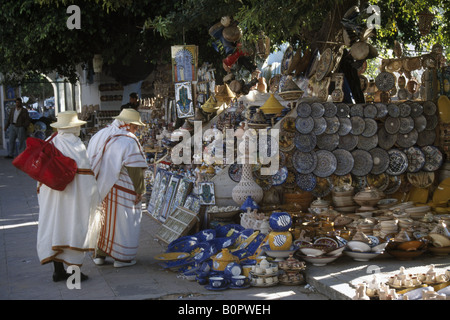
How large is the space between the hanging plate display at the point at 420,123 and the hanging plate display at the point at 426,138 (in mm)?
75

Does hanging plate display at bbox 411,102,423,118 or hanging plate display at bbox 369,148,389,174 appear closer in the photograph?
hanging plate display at bbox 369,148,389,174

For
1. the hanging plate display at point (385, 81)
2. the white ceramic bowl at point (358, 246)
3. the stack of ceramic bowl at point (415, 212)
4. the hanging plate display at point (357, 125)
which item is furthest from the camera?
the hanging plate display at point (385, 81)

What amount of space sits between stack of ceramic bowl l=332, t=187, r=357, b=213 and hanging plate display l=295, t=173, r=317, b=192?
0.29 meters

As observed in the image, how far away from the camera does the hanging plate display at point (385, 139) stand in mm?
6969

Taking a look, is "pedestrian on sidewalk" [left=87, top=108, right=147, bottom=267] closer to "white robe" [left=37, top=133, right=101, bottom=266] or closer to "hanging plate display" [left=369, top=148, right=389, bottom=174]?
"white robe" [left=37, top=133, right=101, bottom=266]

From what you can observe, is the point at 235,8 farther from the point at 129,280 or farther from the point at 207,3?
the point at 129,280

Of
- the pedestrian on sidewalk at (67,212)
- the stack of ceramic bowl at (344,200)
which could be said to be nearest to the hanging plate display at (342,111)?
the stack of ceramic bowl at (344,200)

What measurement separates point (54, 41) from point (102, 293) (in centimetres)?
819

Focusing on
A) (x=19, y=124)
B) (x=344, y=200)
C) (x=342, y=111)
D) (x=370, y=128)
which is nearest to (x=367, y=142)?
(x=370, y=128)

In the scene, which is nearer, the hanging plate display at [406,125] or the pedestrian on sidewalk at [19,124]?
the hanging plate display at [406,125]

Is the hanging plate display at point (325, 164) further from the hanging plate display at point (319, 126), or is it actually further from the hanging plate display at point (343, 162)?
the hanging plate display at point (319, 126)

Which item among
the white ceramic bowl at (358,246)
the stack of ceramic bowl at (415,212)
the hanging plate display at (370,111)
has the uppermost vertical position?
the hanging plate display at (370,111)

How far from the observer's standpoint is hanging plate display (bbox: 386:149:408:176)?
691 cm

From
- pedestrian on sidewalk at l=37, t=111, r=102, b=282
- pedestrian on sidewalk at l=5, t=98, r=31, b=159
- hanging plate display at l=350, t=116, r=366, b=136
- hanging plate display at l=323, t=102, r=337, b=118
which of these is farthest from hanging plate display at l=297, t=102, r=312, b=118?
pedestrian on sidewalk at l=5, t=98, r=31, b=159
